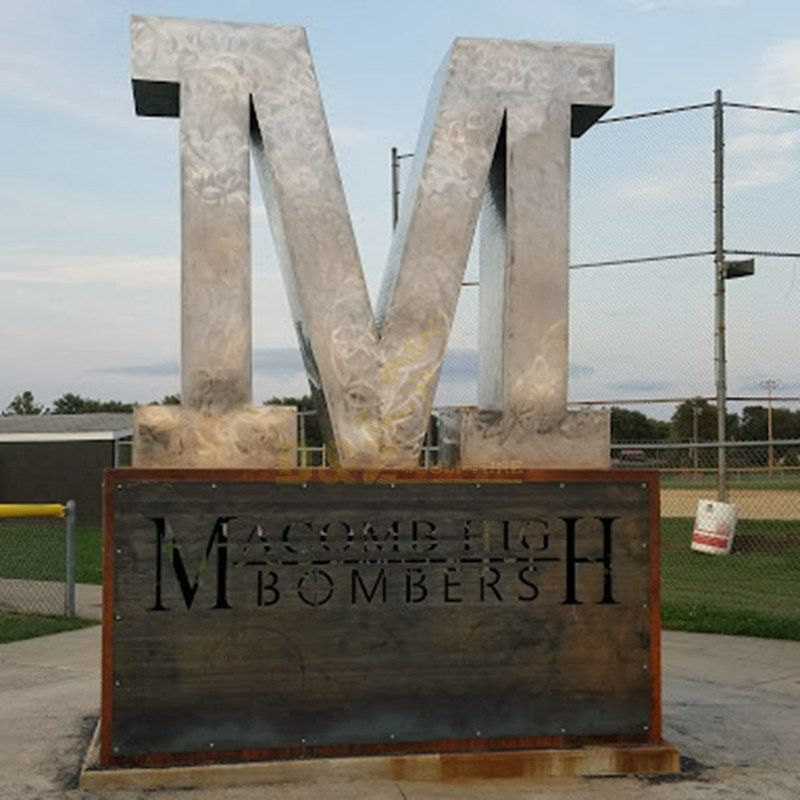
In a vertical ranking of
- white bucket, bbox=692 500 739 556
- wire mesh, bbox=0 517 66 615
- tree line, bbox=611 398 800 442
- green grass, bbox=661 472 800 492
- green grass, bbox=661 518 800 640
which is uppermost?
tree line, bbox=611 398 800 442

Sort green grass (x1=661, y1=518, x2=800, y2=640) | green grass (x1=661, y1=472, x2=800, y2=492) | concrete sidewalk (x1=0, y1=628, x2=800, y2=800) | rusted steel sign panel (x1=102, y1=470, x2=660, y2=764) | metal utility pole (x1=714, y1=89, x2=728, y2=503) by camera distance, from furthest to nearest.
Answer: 1. green grass (x1=661, y1=472, x2=800, y2=492)
2. metal utility pole (x1=714, y1=89, x2=728, y2=503)
3. green grass (x1=661, y1=518, x2=800, y2=640)
4. rusted steel sign panel (x1=102, y1=470, x2=660, y2=764)
5. concrete sidewalk (x1=0, y1=628, x2=800, y2=800)

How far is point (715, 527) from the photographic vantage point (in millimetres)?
14812

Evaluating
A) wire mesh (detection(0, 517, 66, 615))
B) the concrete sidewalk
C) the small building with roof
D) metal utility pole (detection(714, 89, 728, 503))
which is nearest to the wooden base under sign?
the concrete sidewalk

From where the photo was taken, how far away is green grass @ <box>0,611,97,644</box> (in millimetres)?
9398

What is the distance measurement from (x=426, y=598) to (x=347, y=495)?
0.53 m

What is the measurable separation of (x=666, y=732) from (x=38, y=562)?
1267cm

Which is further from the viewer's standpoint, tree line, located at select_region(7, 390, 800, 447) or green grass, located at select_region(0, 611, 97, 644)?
tree line, located at select_region(7, 390, 800, 447)

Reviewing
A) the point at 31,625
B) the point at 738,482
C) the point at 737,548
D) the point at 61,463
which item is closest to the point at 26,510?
the point at 31,625

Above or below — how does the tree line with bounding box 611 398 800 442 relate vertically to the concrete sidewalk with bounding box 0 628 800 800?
above

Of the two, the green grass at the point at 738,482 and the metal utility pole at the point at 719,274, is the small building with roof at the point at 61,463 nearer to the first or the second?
the green grass at the point at 738,482

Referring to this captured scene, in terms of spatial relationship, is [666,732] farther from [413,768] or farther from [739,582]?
[739,582]

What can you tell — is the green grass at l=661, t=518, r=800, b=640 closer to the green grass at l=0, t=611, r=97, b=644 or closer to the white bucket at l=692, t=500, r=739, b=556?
the white bucket at l=692, t=500, r=739, b=556

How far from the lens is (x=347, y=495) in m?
4.89

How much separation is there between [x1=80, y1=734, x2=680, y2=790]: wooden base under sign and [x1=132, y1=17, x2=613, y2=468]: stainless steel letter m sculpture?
1.22 meters
